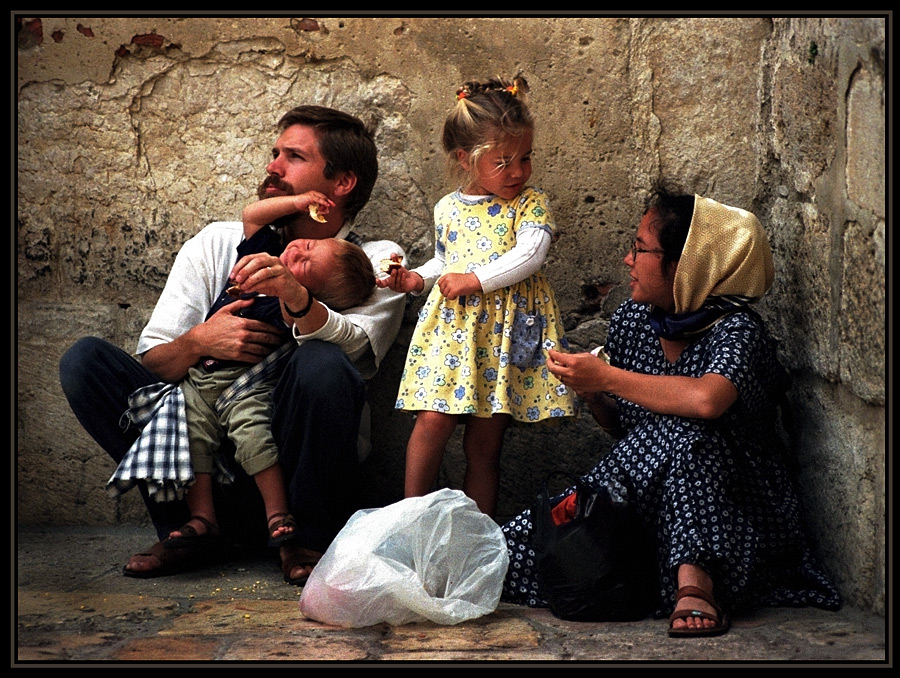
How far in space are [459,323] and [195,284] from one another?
97 cm

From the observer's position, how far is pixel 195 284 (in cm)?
352

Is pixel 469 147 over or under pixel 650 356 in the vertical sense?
over

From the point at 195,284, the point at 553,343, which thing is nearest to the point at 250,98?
the point at 195,284

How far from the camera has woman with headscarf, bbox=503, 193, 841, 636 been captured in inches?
108

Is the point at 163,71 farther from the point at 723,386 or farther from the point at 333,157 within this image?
the point at 723,386

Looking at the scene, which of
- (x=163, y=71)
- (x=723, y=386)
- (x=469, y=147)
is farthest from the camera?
(x=163, y=71)

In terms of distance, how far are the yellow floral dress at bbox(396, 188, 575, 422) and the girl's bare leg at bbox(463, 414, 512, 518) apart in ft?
0.39

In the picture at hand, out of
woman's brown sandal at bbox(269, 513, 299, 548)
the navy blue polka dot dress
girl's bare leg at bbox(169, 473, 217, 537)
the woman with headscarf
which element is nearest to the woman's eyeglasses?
the woman with headscarf

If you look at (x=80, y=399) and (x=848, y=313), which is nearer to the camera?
(x=848, y=313)

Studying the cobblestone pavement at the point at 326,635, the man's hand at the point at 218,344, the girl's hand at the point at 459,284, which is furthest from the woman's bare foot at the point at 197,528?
the girl's hand at the point at 459,284

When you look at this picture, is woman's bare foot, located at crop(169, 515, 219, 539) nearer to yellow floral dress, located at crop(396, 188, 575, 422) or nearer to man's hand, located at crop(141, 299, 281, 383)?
man's hand, located at crop(141, 299, 281, 383)

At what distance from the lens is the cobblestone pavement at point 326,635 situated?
2.44 metres

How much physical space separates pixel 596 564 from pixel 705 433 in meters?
0.48
